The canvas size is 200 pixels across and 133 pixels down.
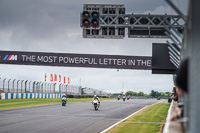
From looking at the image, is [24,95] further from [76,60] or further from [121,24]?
[121,24]

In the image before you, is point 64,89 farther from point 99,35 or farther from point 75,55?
point 99,35

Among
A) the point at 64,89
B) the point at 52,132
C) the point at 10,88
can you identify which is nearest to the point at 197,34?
the point at 52,132

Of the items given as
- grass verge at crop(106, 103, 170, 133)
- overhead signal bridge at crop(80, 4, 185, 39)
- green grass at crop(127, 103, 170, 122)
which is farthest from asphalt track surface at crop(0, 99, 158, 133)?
overhead signal bridge at crop(80, 4, 185, 39)

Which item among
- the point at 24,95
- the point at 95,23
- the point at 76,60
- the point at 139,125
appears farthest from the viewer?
the point at 24,95

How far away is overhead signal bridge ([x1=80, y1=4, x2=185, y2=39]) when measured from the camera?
11.5 metres

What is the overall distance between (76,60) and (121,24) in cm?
1775

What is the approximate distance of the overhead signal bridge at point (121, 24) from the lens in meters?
11.5

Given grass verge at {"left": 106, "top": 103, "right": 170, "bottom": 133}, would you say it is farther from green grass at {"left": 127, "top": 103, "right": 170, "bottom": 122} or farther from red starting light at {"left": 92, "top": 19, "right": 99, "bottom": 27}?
red starting light at {"left": 92, "top": 19, "right": 99, "bottom": 27}

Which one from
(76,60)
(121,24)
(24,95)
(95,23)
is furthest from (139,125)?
(24,95)

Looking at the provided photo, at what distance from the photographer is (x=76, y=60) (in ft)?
102

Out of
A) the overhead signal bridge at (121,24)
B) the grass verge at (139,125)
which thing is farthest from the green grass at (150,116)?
the overhead signal bridge at (121,24)

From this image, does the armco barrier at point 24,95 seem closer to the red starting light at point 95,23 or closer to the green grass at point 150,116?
the green grass at point 150,116

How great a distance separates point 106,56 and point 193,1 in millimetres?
27751

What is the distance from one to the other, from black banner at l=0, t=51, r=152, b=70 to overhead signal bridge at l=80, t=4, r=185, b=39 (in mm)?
11557
